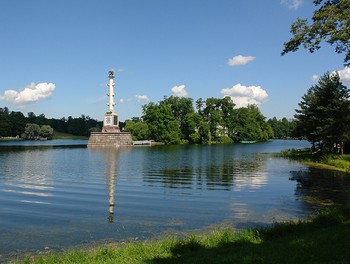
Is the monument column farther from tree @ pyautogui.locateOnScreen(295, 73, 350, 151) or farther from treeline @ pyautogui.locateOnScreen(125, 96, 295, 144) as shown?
tree @ pyautogui.locateOnScreen(295, 73, 350, 151)

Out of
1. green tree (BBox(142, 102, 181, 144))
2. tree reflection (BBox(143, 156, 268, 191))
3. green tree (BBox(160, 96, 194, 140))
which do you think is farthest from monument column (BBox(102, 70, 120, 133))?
tree reflection (BBox(143, 156, 268, 191))

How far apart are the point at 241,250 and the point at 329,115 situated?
37.8 meters

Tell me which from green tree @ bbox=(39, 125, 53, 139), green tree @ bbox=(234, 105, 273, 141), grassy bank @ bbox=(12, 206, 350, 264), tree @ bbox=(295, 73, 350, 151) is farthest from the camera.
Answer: green tree @ bbox=(39, 125, 53, 139)

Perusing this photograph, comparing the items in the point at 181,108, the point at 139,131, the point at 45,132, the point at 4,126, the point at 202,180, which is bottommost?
the point at 202,180

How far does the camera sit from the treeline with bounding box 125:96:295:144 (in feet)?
Answer: 426

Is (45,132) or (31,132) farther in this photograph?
(45,132)

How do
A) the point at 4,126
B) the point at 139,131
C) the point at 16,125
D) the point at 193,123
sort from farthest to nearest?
the point at 16,125 → the point at 4,126 → the point at 193,123 → the point at 139,131

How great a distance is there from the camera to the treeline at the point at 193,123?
12988 centimetres

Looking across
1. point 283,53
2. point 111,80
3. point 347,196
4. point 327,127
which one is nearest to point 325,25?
point 283,53

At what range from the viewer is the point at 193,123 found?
134 m

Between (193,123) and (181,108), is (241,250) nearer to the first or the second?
(193,123)

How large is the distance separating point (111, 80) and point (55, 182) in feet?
247

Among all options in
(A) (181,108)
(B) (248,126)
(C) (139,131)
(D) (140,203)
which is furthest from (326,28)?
(B) (248,126)

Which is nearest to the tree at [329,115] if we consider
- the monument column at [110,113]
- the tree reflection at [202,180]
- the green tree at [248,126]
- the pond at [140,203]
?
the pond at [140,203]
